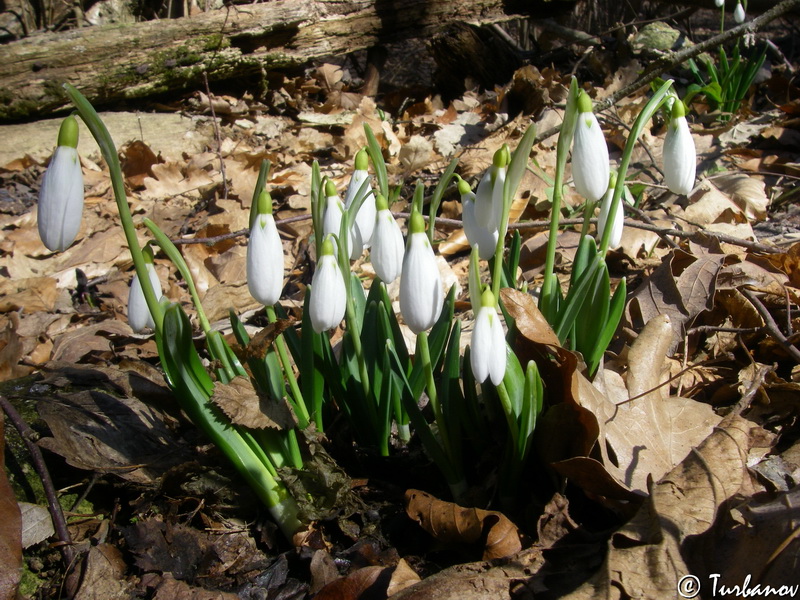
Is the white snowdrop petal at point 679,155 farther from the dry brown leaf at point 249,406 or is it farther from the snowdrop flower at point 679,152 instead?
the dry brown leaf at point 249,406

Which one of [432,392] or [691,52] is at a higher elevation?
[691,52]

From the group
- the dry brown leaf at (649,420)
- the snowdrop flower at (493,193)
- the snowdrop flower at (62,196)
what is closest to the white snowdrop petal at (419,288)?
the snowdrop flower at (493,193)

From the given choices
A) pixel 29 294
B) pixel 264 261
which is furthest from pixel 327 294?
pixel 29 294

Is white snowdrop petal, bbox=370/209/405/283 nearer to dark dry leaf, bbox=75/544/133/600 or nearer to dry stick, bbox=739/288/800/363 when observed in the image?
dark dry leaf, bbox=75/544/133/600

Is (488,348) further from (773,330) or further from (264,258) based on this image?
(773,330)

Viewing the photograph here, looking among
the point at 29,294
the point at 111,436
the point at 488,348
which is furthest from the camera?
the point at 29,294

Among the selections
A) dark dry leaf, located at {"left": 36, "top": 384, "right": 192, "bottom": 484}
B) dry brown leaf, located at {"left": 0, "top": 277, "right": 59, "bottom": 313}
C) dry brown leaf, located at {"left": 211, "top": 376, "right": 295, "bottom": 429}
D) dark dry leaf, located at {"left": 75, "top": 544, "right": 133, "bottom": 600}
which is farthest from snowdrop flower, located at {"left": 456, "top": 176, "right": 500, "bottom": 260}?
dry brown leaf, located at {"left": 0, "top": 277, "right": 59, "bottom": 313}

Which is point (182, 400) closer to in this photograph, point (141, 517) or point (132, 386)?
point (141, 517)

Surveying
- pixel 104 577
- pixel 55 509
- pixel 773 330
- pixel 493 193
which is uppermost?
pixel 493 193
